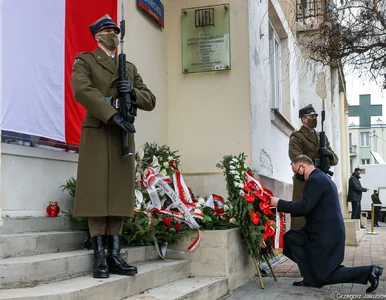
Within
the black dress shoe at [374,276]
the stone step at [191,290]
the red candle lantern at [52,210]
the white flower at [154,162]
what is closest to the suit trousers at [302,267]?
the black dress shoe at [374,276]

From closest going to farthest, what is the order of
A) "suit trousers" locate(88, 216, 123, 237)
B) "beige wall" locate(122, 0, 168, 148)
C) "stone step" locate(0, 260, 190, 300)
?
"stone step" locate(0, 260, 190, 300) → "suit trousers" locate(88, 216, 123, 237) → "beige wall" locate(122, 0, 168, 148)

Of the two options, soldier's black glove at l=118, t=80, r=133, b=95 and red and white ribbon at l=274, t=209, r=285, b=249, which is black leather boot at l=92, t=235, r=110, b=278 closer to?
soldier's black glove at l=118, t=80, r=133, b=95

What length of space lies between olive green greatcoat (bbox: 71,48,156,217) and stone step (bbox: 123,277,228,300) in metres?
0.70

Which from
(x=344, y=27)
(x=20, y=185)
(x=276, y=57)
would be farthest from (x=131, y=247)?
(x=276, y=57)

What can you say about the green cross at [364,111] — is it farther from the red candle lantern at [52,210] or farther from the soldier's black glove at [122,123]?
the soldier's black glove at [122,123]

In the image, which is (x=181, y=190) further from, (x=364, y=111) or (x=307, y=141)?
(x=364, y=111)

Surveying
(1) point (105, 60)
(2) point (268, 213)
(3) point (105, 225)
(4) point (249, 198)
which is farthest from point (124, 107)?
(2) point (268, 213)

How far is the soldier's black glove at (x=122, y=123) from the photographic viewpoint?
387 centimetres

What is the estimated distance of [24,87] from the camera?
438 cm

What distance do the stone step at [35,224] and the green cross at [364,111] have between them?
43021mm

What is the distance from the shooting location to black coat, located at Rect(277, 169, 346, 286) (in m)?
5.41

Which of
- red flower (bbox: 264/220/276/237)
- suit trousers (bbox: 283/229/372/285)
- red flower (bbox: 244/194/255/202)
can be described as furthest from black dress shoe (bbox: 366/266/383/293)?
red flower (bbox: 244/194/255/202)

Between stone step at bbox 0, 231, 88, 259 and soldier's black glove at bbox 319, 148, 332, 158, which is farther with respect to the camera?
soldier's black glove at bbox 319, 148, 332, 158

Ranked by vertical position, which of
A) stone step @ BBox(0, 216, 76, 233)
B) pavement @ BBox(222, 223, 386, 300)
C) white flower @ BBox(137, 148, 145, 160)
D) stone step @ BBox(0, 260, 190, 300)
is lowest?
pavement @ BBox(222, 223, 386, 300)
